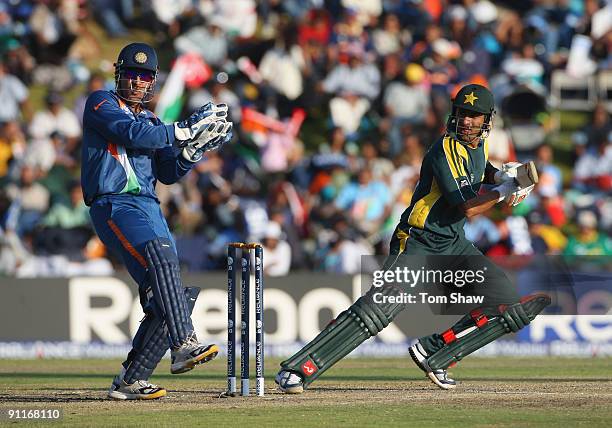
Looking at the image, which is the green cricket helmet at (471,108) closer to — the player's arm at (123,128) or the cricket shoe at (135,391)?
the player's arm at (123,128)

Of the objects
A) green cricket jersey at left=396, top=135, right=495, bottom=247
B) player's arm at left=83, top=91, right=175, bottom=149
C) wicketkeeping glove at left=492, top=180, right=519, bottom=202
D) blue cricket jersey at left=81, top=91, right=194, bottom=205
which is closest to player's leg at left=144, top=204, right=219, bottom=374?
blue cricket jersey at left=81, top=91, right=194, bottom=205

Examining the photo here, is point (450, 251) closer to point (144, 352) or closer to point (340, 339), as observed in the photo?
point (340, 339)

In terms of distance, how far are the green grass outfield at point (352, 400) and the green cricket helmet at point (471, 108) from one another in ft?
6.27

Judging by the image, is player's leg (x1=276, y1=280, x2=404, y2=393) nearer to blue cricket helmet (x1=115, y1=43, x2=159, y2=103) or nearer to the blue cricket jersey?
the blue cricket jersey

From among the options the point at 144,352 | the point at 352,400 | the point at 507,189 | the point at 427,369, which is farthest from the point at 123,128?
the point at 427,369

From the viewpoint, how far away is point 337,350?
8.94 m

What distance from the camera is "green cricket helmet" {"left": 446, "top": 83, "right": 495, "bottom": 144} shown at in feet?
29.9

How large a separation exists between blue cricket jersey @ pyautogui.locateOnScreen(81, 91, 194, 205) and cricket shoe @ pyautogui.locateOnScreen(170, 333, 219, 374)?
1.16 meters

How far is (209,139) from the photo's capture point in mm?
8477

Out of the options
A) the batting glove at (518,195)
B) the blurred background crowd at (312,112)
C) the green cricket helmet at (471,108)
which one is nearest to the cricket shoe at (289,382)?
the batting glove at (518,195)

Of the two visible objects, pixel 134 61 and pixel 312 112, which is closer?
pixel 134 61

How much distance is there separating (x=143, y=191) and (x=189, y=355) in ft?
4.10

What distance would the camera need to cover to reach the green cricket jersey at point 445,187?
890 cm

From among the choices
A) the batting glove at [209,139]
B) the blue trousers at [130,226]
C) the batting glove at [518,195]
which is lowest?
the blue trousers at [130,226]
